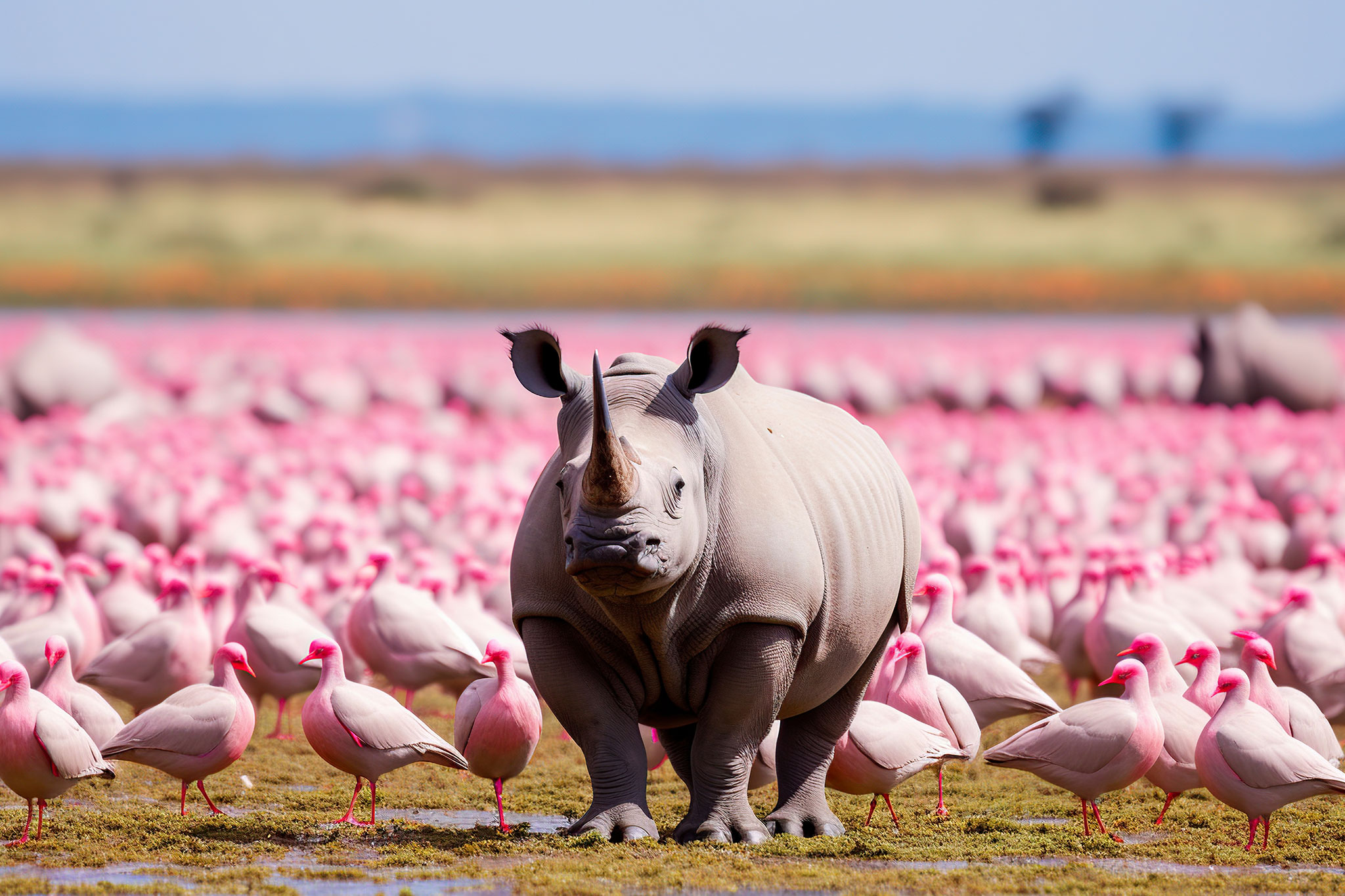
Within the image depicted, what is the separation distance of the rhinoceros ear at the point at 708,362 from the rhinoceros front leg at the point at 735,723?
834mm

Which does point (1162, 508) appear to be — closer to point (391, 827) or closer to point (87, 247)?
point (391, 827)

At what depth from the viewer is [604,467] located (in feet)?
16.3

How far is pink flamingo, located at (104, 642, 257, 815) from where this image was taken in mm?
6332

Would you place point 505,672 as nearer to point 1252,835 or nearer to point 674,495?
point 674,495

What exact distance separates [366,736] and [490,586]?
11.6 feet

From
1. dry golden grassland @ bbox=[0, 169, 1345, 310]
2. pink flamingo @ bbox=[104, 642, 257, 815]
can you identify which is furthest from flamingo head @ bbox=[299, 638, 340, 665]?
dry golden grassland @ bbox=[0, 169, 1345, 310]

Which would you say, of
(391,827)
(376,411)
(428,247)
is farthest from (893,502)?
(428,247)

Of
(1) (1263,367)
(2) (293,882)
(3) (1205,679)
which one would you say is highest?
(1) (1263,367)

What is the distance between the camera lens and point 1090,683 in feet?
30.6

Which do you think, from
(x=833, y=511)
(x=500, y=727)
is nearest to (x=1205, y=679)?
(x=833, y=511)

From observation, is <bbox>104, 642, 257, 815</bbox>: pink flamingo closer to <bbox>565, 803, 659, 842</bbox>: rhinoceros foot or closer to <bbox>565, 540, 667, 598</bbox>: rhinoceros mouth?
<bbox>565, 803, 659, 842</bbox>: rhinoceros foot

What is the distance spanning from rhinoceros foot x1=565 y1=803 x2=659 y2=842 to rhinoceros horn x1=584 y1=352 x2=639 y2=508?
4.29 ft

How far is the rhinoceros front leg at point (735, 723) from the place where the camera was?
18.1 ft

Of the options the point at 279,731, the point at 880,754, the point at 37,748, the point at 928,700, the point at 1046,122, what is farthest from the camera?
the point at 1046,122
